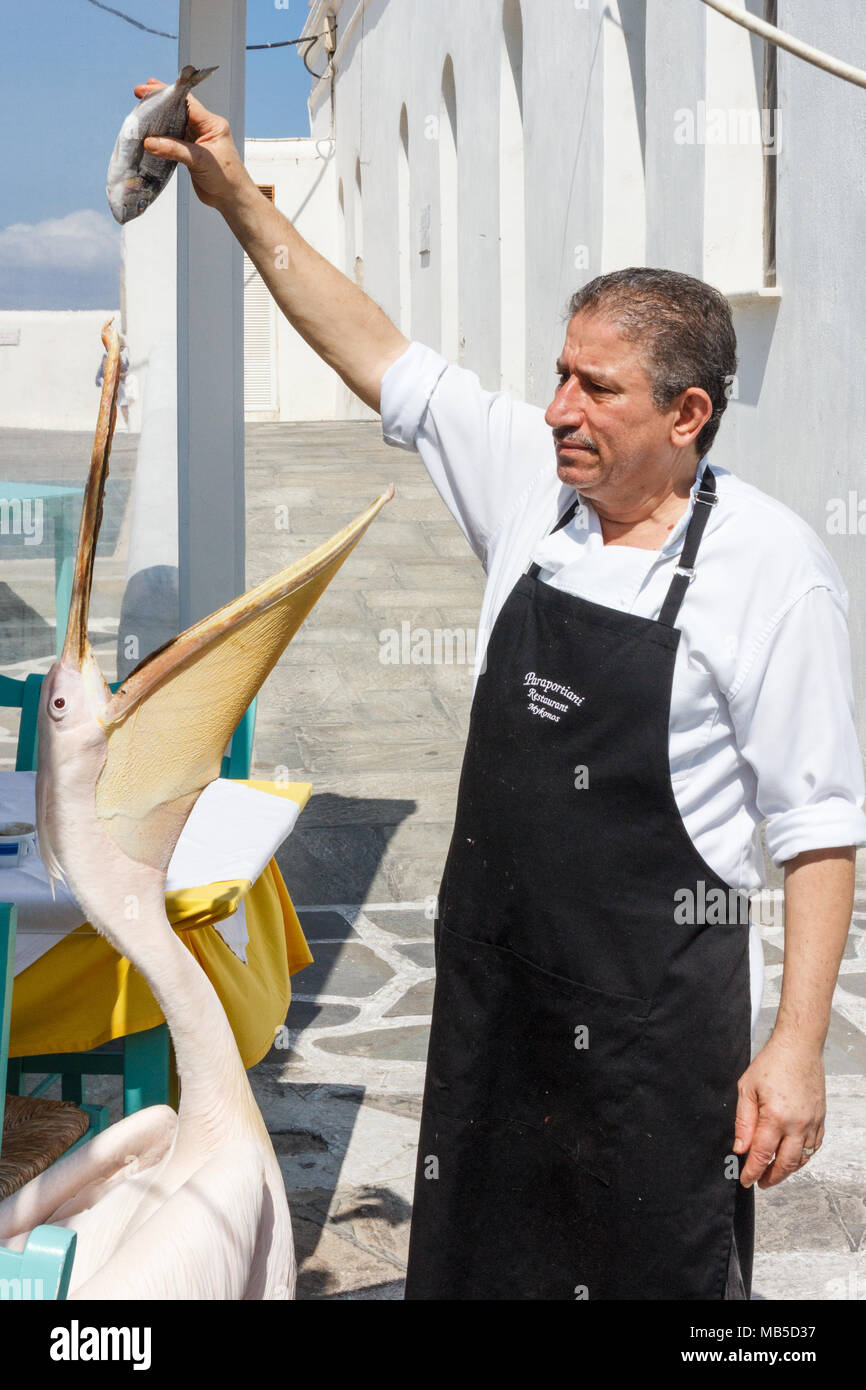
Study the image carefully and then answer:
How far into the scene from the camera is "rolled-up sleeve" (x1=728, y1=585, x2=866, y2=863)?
1947 mm

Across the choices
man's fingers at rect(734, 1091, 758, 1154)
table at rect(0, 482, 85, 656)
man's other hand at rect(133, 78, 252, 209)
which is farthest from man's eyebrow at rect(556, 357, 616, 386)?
table at rect(0, 482, 85, 656)

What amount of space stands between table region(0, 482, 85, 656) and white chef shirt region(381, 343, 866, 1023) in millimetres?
2734

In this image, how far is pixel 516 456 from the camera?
93.0 inches

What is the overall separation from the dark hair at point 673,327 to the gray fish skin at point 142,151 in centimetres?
65

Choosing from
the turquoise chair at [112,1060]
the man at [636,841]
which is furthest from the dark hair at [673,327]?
the turquoise chair at [112,1060]

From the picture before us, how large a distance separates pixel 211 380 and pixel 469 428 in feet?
8.45

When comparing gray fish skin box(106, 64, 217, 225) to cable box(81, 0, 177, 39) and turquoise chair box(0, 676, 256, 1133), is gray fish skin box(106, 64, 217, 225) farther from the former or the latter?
cable box(81, 0, 177, 39)

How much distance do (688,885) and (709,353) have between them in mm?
773

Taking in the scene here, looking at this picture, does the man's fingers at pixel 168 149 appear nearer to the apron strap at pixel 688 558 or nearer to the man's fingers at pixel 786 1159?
the apron strap at pixel 688 558

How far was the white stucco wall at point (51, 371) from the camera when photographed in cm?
422

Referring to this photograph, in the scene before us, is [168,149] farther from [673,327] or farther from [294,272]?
[673,327]

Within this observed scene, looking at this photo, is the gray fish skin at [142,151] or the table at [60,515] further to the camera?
the table at [60,515]

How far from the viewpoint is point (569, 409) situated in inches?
80.0

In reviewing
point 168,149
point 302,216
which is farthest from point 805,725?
point 302,216
